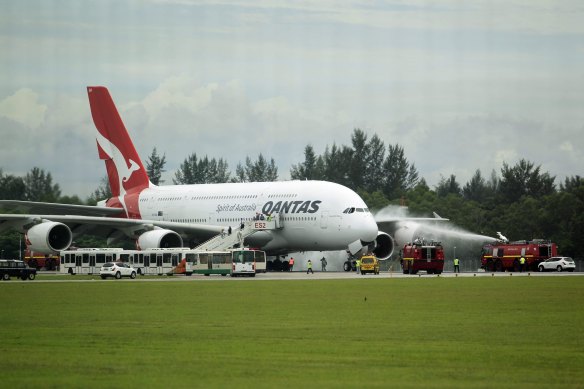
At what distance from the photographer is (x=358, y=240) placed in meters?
84.3

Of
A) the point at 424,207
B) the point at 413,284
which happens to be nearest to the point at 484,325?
the point at 413,284

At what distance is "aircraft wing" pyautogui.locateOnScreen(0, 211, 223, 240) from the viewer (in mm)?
85500

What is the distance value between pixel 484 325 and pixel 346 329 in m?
4.08

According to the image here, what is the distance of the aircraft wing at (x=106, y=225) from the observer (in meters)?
85.5

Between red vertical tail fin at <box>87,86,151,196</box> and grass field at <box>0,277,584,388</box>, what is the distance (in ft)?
179

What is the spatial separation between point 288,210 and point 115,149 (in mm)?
24208

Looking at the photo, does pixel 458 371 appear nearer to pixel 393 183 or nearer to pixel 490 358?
pixel 490 358

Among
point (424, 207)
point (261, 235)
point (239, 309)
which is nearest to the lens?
point (239, 309)

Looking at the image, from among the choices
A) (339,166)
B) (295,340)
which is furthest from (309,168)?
(295,340)

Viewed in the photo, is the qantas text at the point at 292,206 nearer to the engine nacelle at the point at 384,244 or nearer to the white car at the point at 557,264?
the engine nacelle at the point at 384,244

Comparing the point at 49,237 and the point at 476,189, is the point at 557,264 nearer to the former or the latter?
the point at 49,237

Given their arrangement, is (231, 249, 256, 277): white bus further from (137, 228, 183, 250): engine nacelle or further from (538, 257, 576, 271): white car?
(538, 257, 576, 271): white car

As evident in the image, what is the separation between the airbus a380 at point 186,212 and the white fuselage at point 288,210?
7 centimetres

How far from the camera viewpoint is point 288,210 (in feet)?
286
